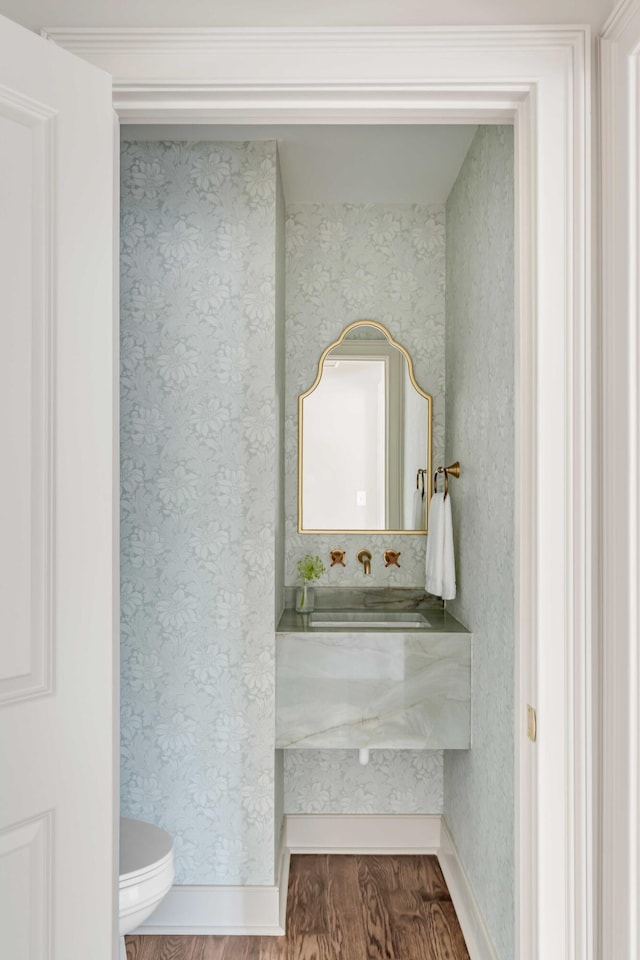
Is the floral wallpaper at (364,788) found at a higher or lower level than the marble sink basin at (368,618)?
A: lower

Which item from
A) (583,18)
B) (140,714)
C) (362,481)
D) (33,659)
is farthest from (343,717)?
(583,18)

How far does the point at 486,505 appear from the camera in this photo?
92.2 inches

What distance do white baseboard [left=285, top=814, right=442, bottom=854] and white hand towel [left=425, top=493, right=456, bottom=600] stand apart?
1.03 metres

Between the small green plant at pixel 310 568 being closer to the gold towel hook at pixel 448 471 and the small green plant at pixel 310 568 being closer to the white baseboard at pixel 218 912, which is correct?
the gold towel hook at pixel 448 471

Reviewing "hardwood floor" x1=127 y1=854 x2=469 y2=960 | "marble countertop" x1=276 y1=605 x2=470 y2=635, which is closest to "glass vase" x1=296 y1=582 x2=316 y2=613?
"marble countertop" x1=276 y1=605 x2=470 y2=635

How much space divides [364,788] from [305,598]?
86 centimetres

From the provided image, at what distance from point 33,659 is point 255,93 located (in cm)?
109

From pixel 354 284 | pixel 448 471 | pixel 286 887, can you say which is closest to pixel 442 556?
pixel 448 471

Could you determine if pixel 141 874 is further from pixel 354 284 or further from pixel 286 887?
pixel 354 284

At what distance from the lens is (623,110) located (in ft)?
4.14

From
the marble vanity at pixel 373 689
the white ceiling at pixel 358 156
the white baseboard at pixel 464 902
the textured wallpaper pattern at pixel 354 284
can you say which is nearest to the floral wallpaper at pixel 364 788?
the white baseboard at pixel 464 902

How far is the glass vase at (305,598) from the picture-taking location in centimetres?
298

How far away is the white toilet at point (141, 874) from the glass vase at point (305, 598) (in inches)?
40.3

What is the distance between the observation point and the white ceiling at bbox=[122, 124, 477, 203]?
8.18ft
